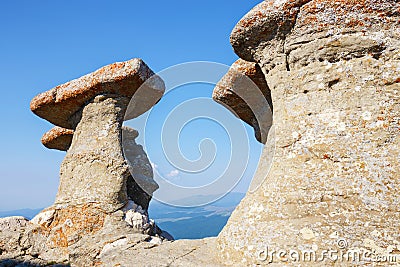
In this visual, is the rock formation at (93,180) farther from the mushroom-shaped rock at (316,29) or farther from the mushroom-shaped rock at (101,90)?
the mushroom-shaped rock at (316,29)

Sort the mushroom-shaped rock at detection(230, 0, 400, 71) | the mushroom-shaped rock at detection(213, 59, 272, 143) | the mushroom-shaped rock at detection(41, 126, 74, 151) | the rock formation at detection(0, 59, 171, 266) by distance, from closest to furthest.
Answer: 1. the mushroom-shaped rock at detection(230, 0, 400, 71)
2. the rock formation at detection(0, 59, 171, 266)
3. the mushroom-shaped rock at detection(213, 59, 272, 143)
4. the mushroom-shaped rock at detection(41, 126, 74, 151)

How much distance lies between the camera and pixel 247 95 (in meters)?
7.45

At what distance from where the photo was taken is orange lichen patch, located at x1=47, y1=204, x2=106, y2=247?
6.55 meters

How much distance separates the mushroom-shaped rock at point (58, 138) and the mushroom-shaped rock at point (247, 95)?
522 centimetres

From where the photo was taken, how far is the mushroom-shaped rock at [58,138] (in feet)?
34.5

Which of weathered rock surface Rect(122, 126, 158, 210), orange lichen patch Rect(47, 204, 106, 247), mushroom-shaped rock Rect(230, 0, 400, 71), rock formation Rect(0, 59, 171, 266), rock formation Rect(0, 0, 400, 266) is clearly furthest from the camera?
weathered rock surface Rect(122, 126, 158, 210)

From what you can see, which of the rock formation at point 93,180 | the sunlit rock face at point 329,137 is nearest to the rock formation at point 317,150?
the sunlit rock face at point 329,137

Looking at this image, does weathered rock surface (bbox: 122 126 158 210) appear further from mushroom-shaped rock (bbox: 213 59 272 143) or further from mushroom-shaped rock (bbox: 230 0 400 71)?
mushroom-shaped rock (bbox: 230 0 400 71)

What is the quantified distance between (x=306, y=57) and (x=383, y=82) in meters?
1.03

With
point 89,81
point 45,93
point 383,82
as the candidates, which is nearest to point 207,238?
point 383,82

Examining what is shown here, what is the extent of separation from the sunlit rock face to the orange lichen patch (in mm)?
3134

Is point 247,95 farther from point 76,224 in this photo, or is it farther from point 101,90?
point 76,224

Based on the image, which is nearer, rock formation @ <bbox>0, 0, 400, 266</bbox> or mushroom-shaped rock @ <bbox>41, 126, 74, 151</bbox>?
rock formation @ <bbox>0, 0, 400, 266</bbox>

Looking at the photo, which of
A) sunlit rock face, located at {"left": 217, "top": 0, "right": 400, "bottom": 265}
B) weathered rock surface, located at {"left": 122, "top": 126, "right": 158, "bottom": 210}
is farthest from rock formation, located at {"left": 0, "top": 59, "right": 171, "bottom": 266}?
sunlit rock face, located at {"left": 217, "top": 0, "right": 400, "bottom": 265}
